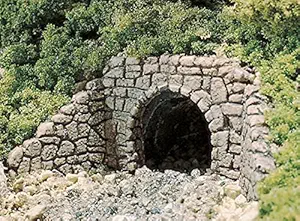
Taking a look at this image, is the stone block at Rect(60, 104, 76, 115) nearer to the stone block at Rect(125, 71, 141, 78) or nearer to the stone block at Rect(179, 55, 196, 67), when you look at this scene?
the stone block at Rect(125, 71, 141, 78)

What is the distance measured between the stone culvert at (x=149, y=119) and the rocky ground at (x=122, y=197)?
37 centimetres

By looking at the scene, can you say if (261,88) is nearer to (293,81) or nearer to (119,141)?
(293,81)

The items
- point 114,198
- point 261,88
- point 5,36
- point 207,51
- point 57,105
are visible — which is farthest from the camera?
point 5,36

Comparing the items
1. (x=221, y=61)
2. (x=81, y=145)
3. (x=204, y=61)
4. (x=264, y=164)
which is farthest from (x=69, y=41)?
(x=264, y=164)

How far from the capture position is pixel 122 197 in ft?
32.0

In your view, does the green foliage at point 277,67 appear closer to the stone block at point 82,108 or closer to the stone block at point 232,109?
the stone block at point 232,109

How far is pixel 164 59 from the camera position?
34.9 ft

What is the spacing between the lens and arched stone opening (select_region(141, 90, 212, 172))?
449 inches

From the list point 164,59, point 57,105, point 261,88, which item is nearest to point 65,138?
point 57,105

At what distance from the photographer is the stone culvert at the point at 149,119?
994 centimetres

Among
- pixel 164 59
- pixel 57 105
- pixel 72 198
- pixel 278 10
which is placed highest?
pixel 278 10

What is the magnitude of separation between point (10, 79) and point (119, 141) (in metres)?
2.51

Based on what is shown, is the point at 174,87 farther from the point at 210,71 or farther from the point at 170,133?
the point at 170,133

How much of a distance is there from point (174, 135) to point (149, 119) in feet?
4.38
